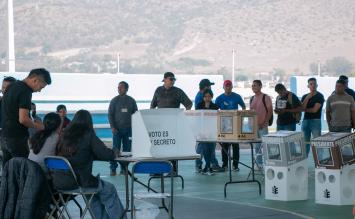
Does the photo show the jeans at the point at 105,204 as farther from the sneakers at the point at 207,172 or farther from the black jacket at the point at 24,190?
the sneakers at the point at 207,172

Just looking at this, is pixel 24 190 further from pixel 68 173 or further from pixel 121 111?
pixel 121 111

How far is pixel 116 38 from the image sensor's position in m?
79.2

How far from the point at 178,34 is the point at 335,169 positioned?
71.1 m

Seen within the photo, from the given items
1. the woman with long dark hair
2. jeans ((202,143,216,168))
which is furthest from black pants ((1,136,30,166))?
jeans ((202,143,216,168))

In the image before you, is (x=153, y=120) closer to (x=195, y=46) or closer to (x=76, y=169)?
(x=76, y=169)

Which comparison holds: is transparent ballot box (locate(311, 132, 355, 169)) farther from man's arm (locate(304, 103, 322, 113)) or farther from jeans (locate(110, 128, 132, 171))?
jeans (locate(110, 128, 132, 171))

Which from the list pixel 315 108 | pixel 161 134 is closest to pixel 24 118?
pixel 161 134

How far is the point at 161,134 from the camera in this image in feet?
28.2

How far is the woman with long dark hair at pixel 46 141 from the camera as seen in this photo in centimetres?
818

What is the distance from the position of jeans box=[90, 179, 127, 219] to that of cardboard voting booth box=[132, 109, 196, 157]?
0.59 m

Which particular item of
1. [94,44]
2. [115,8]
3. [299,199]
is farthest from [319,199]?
[115,8]

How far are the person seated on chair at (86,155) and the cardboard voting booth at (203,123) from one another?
399cm

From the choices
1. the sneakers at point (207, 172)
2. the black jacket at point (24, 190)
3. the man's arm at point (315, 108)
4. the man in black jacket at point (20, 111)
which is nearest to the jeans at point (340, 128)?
the man's arm at point (315, 108)

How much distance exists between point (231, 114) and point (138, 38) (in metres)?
68.2
